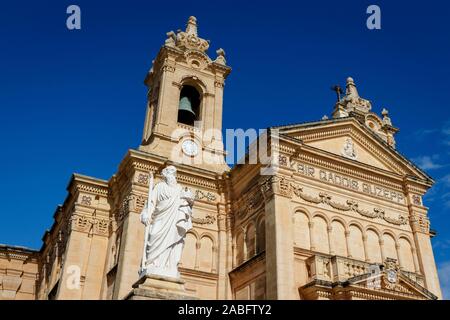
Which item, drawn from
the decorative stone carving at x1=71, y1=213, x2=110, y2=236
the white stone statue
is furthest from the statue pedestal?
the decorative stone carving at x1=71, y1=213, x2=110, y2=236

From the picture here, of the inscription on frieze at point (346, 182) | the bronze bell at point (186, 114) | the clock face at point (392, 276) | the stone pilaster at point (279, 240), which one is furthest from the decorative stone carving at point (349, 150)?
the bronze bell at point (186, 114)

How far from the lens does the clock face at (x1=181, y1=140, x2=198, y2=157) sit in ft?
87.8

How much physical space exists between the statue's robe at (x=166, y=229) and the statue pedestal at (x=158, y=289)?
0.96 ft

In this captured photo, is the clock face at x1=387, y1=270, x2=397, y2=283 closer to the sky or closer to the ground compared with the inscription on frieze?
closer to the ground

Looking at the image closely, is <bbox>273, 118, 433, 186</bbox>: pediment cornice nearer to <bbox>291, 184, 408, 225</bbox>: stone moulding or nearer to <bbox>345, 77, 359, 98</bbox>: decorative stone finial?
<bbox>291, 184, 408, 225</bbox>: stone moulding

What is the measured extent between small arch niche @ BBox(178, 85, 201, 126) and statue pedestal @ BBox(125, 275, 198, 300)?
1931 cm

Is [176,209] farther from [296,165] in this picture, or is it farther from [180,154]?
[180,154]

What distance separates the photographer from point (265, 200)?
70.1 feet

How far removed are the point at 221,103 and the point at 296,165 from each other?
28.7 ft

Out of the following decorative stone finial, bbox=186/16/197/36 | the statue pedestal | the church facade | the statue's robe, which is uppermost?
decorative stone finial, bbox=186/16/197/36
